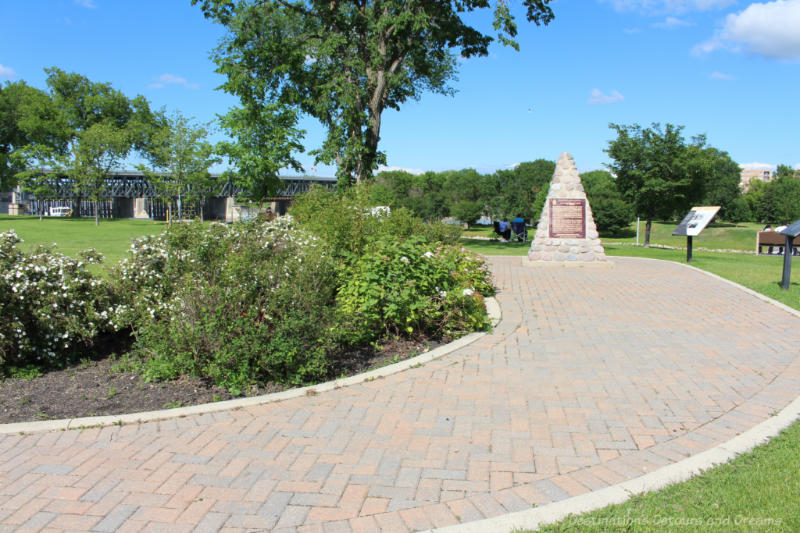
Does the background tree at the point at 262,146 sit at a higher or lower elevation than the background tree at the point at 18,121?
lower

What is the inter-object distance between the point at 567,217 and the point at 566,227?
1.01 ft

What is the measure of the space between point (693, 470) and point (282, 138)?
26557 millimetres

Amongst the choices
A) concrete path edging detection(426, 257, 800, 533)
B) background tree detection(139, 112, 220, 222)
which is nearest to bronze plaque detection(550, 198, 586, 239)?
concrete path edging detection(426, 257, 800, 533)

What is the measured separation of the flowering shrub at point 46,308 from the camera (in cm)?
530

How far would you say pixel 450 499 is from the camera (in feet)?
10.3

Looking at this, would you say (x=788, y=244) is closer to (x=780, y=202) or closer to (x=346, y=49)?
(x=346, y=49)

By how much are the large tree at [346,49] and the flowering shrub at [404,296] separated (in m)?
13.0

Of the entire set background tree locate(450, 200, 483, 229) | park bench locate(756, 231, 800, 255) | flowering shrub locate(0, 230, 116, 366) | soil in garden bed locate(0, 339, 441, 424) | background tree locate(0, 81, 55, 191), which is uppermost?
background tree locate(0, 81, 55, 191)

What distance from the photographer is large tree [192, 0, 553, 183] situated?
1892cm

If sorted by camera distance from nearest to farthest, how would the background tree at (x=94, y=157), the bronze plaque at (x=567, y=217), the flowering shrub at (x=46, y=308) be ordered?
A: the flowering shrub at (x=46, y=308) < the bronze plaque at (x=567, y=217) < the background tree at (x=94, y=157)

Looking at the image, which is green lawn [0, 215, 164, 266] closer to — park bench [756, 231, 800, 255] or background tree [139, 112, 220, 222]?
background tree [139, 112, 220, 222]

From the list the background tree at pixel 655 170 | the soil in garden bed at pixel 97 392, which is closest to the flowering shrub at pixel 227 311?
the soil in garden bed at pixel 97 392

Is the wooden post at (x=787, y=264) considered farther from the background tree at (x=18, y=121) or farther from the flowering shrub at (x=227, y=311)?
the background tree at (x=18, y=121)

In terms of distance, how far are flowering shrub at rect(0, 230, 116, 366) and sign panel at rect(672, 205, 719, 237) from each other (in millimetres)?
14628
